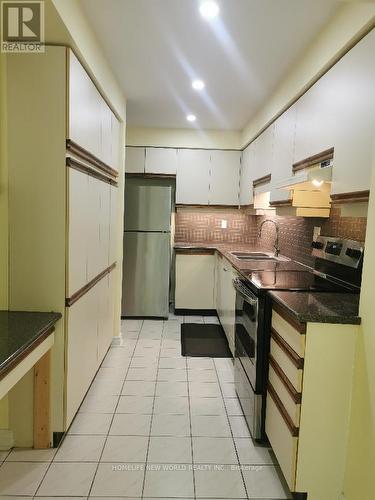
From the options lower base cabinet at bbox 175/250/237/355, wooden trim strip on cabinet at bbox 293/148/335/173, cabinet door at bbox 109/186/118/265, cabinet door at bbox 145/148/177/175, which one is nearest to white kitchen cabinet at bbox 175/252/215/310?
lower base cabinet at bbox 175/250/237/355

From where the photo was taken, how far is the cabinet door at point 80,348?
2.18 m

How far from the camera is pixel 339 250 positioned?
8.13ft

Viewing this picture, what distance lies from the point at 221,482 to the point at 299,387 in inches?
27.4

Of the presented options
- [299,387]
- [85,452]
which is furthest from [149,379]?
[299,387]

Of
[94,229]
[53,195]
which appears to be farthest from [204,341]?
[53,195]

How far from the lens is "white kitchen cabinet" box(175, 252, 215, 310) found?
15.9ft

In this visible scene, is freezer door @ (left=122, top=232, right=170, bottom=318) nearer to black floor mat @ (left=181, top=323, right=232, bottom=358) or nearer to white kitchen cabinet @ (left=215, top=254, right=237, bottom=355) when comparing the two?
black floor mat @ (left=181, top=323, right=232, bottom=358)

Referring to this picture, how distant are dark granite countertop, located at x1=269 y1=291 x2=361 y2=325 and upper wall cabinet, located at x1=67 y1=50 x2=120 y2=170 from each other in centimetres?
147

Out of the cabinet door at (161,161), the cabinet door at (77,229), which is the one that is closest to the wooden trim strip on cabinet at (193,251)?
the cabinet door at (161,161)

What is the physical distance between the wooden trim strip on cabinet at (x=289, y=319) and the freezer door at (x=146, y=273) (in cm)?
271

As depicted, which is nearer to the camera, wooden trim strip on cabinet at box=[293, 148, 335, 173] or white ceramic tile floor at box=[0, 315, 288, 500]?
white ceramic tile floor at box=[0, 315, 288, 500]

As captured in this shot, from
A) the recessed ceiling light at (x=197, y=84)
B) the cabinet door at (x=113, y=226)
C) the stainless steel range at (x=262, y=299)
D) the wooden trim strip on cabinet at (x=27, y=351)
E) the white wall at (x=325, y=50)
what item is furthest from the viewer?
the cabinet door at (x=113, y=226)

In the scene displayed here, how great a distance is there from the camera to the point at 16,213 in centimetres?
204

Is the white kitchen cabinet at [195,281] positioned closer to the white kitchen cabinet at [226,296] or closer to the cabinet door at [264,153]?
the white kitchen cabinet at [226,296]
